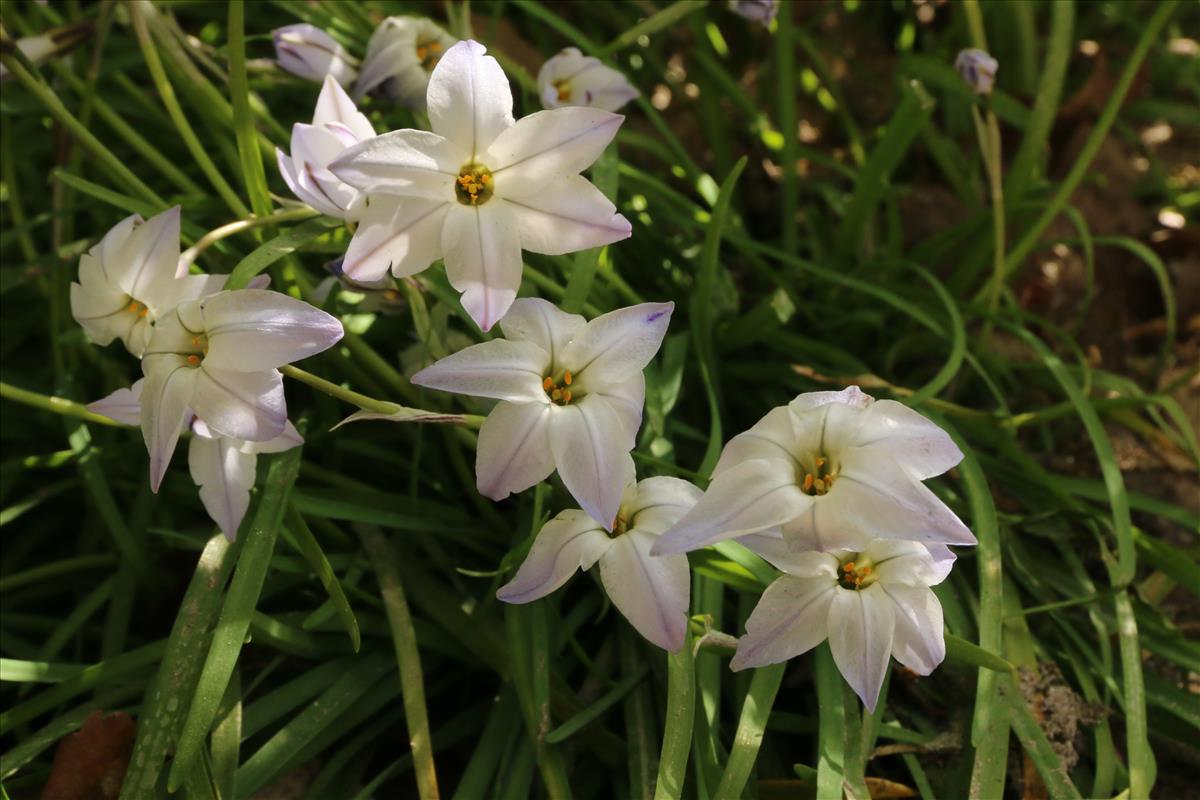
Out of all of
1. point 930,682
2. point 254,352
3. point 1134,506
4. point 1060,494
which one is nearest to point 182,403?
point 254,352

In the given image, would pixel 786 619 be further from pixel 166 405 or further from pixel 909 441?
pixel 166 405

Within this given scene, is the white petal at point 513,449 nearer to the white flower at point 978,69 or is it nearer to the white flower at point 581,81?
the white flower at point 581,81

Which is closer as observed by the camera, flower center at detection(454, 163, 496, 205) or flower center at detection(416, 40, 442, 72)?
flower center at detection(454, 163, 496, 205)

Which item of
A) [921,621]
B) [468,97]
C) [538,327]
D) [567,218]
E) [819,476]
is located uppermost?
[468,97]

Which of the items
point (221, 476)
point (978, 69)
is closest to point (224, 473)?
point (221, 476)

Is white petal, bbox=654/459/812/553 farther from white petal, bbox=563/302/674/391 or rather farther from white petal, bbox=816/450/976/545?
white petal, bbox=563/302/674/391

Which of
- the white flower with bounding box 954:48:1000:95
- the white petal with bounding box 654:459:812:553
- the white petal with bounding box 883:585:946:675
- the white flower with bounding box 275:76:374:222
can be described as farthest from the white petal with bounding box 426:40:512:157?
the white flower with bounding box 954:48:1000:95

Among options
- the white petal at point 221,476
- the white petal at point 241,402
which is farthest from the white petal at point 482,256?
the white petal at point 221,476

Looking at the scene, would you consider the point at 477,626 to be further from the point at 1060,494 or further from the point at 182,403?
the point at 1060,494
